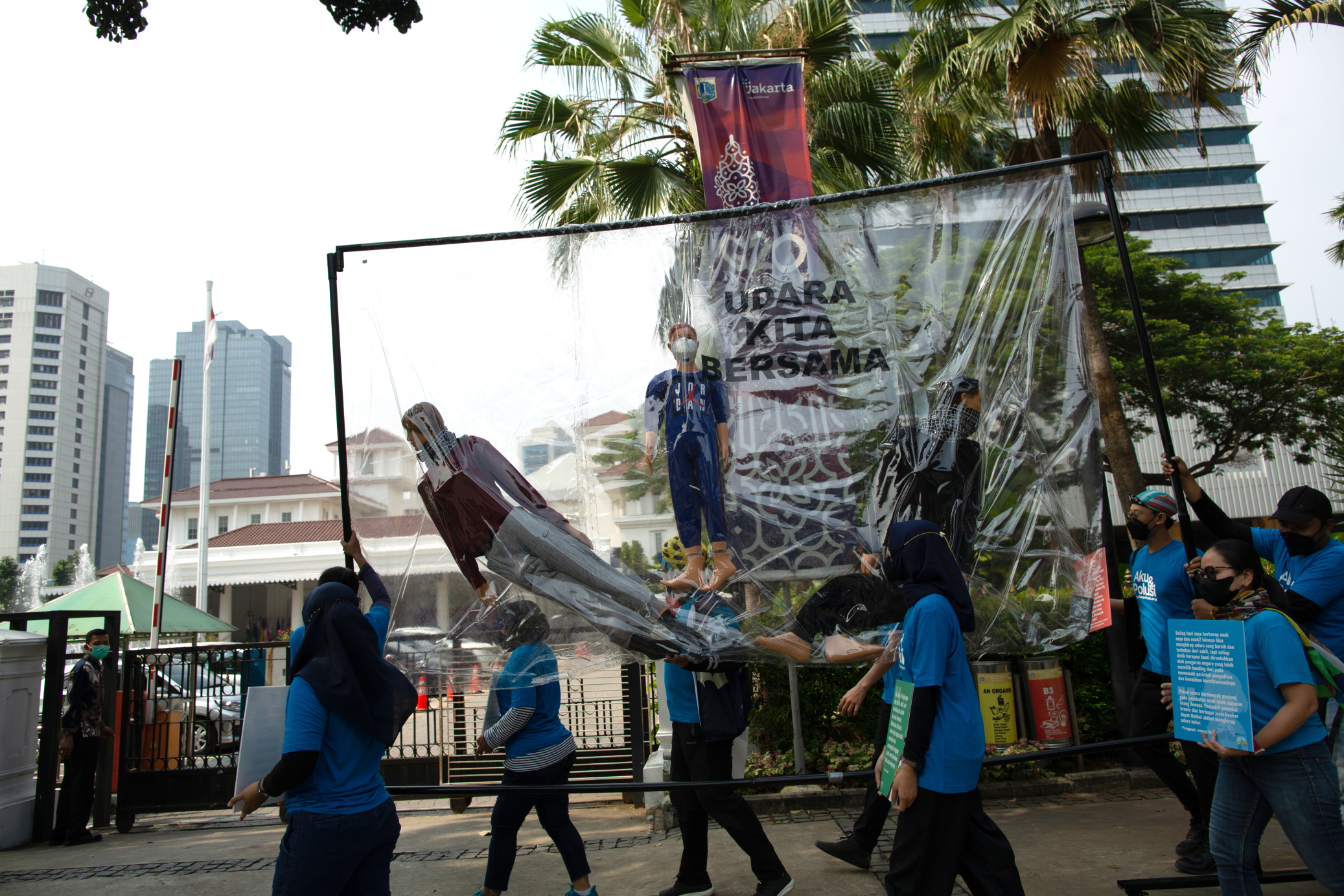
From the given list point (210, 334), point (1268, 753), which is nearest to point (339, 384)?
point (1268, 753)

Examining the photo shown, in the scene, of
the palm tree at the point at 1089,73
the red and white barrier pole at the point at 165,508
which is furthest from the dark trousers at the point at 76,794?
the palm tree at the point at 1089,73

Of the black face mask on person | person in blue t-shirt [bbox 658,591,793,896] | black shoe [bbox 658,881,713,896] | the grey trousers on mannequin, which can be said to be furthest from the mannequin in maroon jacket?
the black face mask on person

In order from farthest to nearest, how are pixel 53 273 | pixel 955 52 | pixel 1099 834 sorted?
pixel 53 273 < pixel 955 52 < pixel 1099 834

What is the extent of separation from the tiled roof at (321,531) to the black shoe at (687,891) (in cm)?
236

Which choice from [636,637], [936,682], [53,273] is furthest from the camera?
[53,273]

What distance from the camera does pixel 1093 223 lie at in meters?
5.39

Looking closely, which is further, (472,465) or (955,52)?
(955,52)

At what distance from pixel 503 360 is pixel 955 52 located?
6.86 m

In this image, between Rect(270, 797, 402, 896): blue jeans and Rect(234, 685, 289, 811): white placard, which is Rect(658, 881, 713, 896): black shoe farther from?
Rect(234, 685, 289, 811): white placard

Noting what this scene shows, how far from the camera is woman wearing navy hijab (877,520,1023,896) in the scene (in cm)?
290

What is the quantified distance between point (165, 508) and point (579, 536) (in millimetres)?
8783

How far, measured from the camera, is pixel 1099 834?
5203mm

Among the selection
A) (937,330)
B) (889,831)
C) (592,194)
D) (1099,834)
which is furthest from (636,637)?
(592,194)

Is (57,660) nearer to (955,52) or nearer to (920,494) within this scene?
(920,494)
